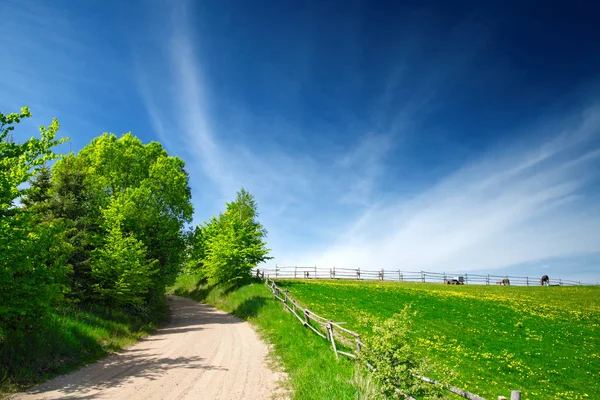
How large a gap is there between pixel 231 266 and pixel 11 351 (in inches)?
925

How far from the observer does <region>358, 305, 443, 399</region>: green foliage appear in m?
8.66

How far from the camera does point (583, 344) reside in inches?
895

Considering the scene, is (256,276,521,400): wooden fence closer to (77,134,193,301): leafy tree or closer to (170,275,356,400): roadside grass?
(170,275,356,400): roadside grass

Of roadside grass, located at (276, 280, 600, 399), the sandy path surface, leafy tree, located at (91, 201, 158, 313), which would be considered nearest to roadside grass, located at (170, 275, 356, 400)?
the sandy path surface

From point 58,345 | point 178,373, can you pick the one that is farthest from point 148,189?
point 178,373

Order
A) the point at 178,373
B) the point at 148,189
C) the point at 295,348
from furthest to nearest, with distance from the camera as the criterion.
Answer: the point at 148,189 → the point at 295,348 → the point at 178,373

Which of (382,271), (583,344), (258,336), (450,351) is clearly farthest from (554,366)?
(382,271)

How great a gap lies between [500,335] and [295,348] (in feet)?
51.7

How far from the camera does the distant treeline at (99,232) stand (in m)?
12.0

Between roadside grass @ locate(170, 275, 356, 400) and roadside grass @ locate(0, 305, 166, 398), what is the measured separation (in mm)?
7808

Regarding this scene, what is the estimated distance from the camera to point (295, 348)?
1655cm

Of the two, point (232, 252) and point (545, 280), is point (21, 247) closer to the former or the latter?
point (232, 252)

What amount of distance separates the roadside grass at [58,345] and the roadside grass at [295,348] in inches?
307

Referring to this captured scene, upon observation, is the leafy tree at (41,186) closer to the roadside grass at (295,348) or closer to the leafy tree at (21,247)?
the leafy tree at (21,247)
